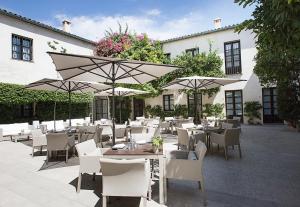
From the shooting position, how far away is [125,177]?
315cm

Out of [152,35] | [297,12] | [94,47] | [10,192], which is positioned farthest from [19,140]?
[152,35]

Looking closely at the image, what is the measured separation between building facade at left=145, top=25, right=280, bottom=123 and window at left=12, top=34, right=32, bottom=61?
10426 mm

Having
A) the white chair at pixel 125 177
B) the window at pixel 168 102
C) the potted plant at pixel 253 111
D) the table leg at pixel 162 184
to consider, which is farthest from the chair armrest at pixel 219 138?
the window at pixel 168 102

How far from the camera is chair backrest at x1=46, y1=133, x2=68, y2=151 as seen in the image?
619cm

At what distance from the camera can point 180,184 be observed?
450cm

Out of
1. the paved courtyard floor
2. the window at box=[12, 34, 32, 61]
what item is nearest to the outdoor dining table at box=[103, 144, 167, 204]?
the paved courtyard floor

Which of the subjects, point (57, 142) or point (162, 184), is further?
point (57, 142)

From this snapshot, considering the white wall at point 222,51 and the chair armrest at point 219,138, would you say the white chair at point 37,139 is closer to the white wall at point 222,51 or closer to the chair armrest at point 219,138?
the chair armrest at point 219,138

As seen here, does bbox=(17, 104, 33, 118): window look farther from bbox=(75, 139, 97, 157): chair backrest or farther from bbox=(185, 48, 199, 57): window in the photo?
bbox=(185, 48, 199, 57): window

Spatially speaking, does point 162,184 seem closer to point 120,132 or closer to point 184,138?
point 184,138

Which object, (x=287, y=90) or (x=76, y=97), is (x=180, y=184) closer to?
(x=287, y=90)

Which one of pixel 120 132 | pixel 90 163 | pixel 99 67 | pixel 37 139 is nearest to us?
pixel 90 163

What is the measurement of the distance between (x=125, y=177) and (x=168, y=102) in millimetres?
16345

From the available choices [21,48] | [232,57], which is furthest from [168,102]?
[21,48]
